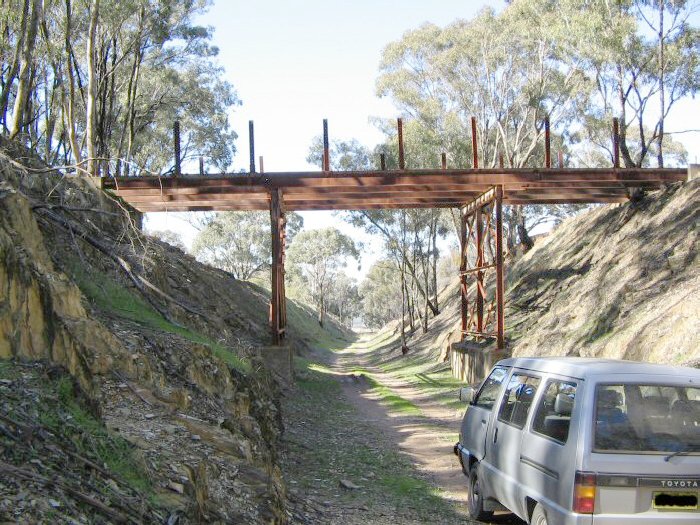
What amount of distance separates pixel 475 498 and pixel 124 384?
384cm

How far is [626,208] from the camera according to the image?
2205 cm

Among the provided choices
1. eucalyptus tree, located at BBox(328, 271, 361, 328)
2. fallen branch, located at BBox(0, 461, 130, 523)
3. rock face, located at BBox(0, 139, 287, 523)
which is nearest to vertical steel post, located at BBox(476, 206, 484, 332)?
rock face, located at BBox(0, 139, 287, 523)

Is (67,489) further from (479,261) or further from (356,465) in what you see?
(479,261)

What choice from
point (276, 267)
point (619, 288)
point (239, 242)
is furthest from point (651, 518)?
point (239, 242)

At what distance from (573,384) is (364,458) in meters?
6.62

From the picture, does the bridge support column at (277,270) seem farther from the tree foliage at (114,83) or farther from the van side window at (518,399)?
the van side window at (518,399)

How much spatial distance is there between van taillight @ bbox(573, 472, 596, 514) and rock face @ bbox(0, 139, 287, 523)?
263 centimetres

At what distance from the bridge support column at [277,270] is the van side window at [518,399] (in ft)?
43.7

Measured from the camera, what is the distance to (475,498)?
6969 mm

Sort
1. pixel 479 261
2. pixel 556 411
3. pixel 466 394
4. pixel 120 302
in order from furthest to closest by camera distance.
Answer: pixel 479 261 < pixel 120 302 < pixel 466 394 < pixel 556 411

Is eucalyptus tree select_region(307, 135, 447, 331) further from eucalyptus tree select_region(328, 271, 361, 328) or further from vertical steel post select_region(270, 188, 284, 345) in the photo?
eucalyptus tree select_region(328, 271, 361, 328)

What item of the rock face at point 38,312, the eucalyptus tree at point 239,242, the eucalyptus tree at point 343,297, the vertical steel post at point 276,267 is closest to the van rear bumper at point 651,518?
the rock face at point 38,312

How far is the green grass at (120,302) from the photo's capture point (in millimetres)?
8797

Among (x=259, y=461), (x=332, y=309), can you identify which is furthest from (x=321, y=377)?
(x=332, y=309)
